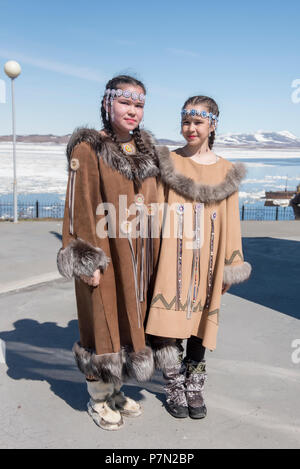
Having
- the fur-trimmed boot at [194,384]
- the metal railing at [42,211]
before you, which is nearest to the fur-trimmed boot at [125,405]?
the fur-trimmed boot at [194,384]

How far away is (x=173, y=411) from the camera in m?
3.01

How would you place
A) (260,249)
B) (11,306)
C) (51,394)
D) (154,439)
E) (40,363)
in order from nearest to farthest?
(154,439) < (51,394) < (40,363) < (11,306) < (260,249)

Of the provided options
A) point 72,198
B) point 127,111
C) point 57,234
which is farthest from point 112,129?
point 57,234

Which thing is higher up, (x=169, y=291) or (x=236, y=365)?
(x=169, y=291)

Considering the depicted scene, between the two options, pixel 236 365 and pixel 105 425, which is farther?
pixel 236 365

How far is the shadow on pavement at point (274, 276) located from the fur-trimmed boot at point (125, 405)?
2777 millimetres

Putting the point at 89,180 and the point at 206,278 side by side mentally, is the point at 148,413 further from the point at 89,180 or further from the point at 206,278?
the point at 89,180

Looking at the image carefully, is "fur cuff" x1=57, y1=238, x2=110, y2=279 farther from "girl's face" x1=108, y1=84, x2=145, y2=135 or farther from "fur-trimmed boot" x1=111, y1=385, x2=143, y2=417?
"fur-trimmed boot" x1=111, y1=385, x2=143, y2=417

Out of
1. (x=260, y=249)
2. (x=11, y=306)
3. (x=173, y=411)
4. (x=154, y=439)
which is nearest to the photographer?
(x=154, y=439)

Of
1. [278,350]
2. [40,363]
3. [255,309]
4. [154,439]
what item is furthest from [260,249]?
[154,439]

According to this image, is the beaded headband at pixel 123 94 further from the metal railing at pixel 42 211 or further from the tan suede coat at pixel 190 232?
the metal railing at pixel 42 211

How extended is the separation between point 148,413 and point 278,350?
1.64 metres

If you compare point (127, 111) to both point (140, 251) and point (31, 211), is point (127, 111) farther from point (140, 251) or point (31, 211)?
point (31, 211)

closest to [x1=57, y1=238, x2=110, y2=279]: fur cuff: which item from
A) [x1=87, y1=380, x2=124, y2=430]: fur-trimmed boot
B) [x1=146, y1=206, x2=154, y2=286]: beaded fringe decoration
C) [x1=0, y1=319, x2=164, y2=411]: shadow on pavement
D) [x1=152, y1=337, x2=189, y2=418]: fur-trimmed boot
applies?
[x1=146, y1=206, x2=154, y2=286]: beaded fringe decoration
